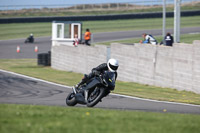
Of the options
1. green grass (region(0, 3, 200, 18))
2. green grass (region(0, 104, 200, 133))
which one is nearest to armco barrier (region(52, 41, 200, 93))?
green grass (region(0, 104, 200, 133))

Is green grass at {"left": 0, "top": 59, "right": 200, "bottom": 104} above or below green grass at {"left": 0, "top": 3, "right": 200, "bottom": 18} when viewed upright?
below

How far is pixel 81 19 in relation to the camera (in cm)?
4772

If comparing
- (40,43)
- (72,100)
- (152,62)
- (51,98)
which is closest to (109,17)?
(40,43)

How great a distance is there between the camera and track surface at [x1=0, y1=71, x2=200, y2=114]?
479 inches

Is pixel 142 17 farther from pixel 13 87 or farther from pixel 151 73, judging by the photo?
pixel 13 87

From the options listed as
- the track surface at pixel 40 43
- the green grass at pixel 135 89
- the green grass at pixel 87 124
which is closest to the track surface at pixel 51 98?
the green grass at pixel 135 89

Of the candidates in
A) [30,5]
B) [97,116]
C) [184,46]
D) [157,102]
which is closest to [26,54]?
[30,5]

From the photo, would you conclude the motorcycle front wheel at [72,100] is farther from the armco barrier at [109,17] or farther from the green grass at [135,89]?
the armco barrier at [109,17]

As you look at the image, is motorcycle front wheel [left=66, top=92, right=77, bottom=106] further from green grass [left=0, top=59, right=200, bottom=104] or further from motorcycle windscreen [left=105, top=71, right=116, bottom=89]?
green grass [left=0, top=59, right=200, bottom=104]

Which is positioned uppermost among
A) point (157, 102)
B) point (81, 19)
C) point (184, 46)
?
point (81, 19)

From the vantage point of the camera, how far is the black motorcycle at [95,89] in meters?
10.1

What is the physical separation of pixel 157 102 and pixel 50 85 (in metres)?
5.85

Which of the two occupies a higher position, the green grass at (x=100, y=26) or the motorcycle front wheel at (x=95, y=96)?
the green grass at (x=100, y=26)

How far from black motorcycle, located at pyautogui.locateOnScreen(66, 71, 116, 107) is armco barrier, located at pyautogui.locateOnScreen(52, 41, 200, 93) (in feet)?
22.2
